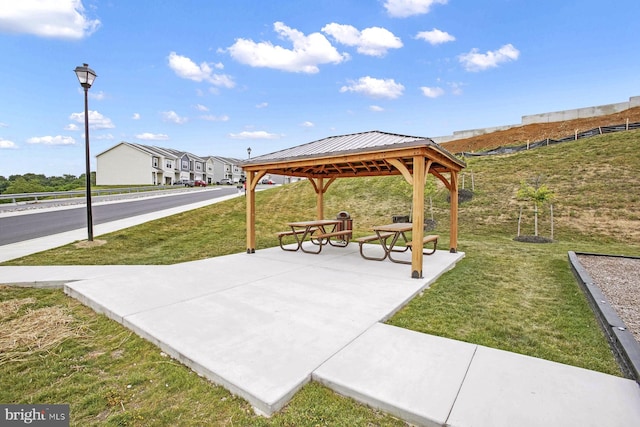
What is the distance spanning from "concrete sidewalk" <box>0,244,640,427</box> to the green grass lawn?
6.1 inches

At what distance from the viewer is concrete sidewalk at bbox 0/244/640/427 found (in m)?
2.07

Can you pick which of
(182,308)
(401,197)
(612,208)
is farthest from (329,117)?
(182,308)

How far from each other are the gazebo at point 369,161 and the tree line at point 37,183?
4618 cm

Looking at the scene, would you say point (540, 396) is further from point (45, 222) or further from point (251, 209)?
point (45, 222)

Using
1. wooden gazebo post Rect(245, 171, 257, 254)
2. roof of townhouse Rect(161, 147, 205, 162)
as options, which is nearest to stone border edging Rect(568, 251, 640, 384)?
wooden gazebo post Rect(245, 171, 257, 254)

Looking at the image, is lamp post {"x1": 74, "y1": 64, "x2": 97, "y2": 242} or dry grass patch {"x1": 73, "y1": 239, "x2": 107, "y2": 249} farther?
dry grass patch {"x1": 73, "y1": 239, "x2": 107, "y2": 249}

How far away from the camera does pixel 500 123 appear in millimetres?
33344

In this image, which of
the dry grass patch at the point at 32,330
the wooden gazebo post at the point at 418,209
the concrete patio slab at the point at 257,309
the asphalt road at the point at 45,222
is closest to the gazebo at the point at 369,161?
the wooden gazebo post at the point at 418,209

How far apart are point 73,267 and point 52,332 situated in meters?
3.32

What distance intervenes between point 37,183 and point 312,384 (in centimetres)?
6136

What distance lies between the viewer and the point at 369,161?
7.45 m

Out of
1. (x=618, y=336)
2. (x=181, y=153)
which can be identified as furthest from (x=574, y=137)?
(x=181, y=153)

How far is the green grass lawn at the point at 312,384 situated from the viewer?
2145 mm

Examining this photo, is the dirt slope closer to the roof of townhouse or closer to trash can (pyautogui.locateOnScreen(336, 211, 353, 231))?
trash can (pyautogui.locateOnScreen(336, 211, 353, 231))
